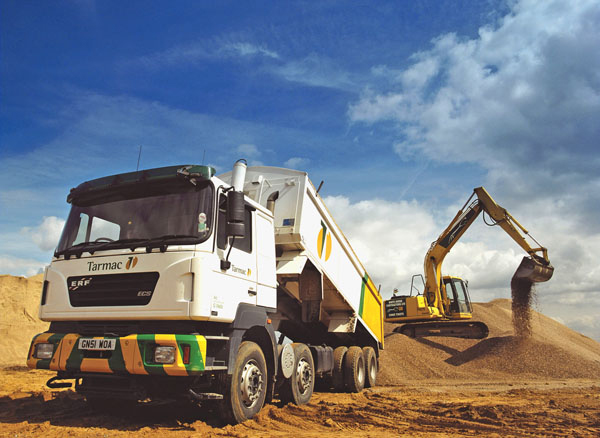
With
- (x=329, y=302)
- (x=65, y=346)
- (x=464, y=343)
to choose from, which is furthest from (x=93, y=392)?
(x=464, y=343)

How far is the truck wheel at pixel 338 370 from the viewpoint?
10.0 m

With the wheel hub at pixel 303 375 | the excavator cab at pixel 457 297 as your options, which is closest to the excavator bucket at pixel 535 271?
the excavator cab at pixel 457 297

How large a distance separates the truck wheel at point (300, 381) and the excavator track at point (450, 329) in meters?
12.7

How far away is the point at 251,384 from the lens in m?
5.88

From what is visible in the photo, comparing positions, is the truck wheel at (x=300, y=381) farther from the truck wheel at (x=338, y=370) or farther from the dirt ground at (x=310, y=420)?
the truck wheel at (x=338, y=370)

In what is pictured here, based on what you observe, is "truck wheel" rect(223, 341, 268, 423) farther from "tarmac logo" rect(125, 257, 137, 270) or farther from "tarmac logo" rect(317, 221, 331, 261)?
"tarmac logo" rect(317, 221, 331, 261)

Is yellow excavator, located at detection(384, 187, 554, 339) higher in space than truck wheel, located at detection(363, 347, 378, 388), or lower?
higher

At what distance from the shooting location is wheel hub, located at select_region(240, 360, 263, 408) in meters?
5.77

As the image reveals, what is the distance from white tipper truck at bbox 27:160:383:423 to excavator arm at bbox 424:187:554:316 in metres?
12.9

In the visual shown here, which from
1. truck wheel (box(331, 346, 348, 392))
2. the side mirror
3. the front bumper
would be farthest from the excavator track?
the front bumper

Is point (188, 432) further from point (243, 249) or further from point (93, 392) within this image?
point (243, 249)

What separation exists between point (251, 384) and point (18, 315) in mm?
21720

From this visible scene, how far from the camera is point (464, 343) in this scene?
19.1 metres

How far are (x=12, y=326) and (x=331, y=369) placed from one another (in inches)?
738
